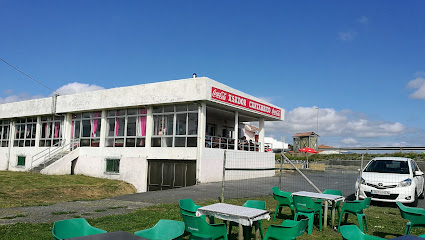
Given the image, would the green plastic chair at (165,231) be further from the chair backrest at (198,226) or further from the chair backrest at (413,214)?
the chair backrest at (413,214)

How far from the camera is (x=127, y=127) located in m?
23.2

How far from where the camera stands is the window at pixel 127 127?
73.5 feet

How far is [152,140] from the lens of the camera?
21.8 metres

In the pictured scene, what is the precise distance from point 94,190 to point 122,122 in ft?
23.4

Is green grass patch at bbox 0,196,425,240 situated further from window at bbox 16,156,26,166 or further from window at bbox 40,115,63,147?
window at bbox 16,156,26,166

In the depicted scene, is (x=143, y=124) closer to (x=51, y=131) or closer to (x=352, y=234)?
(x=51, y=131)

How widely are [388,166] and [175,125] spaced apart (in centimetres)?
1210

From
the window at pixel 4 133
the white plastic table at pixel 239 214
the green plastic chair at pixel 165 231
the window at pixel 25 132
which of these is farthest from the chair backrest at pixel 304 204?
the window at pixel 4 133

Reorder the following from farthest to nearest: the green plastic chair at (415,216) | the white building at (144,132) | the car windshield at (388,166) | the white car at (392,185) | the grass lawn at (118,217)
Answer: the white building at (144,132) → the car windshield at (388,166) → the white car at (392,185) → the grass lawn at (118,217) → the green plastic chair at (415,216)

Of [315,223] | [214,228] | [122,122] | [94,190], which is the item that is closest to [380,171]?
[315,223]

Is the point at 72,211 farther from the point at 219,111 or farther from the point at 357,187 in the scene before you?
the point at 219,111

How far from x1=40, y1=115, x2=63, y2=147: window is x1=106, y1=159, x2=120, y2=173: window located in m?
6.48

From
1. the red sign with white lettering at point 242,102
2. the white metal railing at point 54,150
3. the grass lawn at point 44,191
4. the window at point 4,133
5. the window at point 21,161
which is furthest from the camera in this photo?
the window at point 4,133

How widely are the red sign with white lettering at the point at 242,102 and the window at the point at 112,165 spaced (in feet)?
27.8
